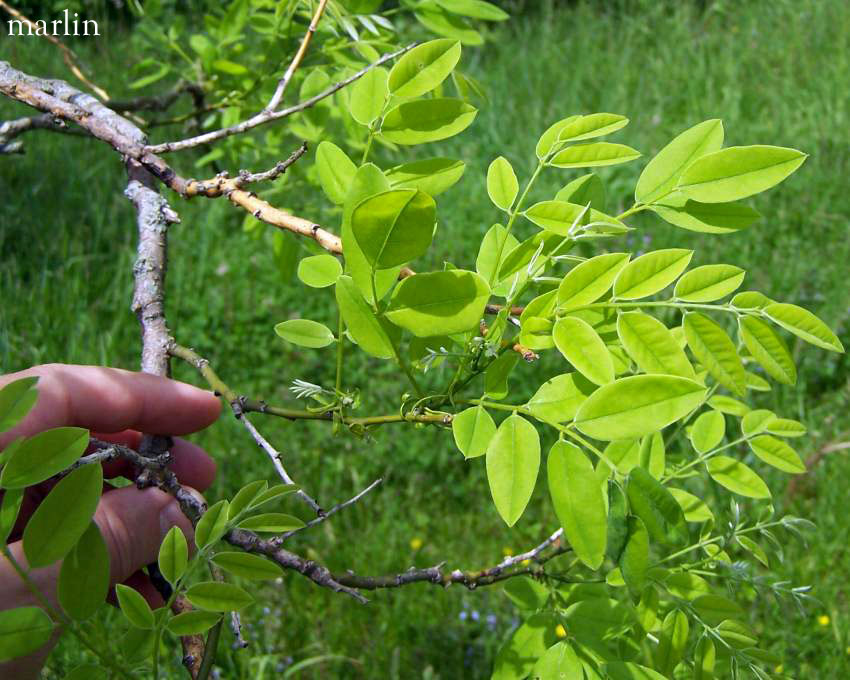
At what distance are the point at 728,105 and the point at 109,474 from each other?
3.40 m

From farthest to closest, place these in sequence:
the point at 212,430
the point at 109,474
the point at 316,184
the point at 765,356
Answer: the point at 212,430
the point at 316,184
the point at 109,474
the point at 765,356

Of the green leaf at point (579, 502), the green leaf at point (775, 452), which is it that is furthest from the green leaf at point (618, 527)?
the green leaf at point (775, 452)

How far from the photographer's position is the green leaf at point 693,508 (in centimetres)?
88

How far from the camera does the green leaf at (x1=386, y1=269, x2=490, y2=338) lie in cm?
57

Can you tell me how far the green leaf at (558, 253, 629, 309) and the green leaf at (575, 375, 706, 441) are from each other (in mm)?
78

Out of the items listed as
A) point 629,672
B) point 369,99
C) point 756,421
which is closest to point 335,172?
point 369,99

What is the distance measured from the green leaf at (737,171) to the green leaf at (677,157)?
0.02 metres

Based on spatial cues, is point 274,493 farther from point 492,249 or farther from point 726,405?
point 726,405

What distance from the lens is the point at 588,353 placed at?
570mm

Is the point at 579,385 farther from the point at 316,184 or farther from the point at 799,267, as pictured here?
the point at 799,267

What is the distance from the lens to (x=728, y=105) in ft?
11.9

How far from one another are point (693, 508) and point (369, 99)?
56 centimetres

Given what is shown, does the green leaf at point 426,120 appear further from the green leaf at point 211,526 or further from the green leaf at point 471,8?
the green leaf at point 471,8

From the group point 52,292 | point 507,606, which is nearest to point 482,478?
point 507,606
